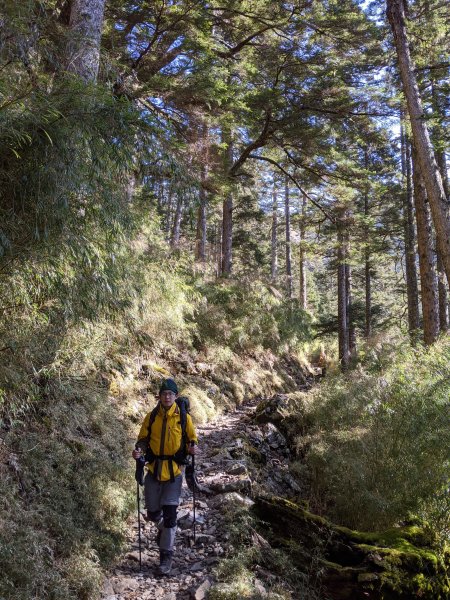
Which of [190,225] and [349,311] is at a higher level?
[190,225]

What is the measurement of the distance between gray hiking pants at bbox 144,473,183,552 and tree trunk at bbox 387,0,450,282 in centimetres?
737

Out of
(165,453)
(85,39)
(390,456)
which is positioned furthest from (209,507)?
(85,39)

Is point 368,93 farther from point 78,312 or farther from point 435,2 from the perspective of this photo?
point 78,312

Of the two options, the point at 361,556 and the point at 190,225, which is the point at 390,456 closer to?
the point at 361,556

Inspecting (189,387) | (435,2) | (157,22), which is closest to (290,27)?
(435,2)

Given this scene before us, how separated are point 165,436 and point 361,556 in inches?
96.8

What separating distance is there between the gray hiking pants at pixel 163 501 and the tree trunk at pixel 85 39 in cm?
418

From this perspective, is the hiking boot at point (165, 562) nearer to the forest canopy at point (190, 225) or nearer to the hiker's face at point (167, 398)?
the forest canopy at point (190, 225)

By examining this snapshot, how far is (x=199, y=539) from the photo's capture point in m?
4.82

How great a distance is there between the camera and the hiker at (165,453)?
4.47 meters

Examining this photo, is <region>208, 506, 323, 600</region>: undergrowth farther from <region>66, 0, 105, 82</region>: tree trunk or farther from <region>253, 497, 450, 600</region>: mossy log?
<region>66, 0, 105, 82</region>: tree trunk

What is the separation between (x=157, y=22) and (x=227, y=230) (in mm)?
8897

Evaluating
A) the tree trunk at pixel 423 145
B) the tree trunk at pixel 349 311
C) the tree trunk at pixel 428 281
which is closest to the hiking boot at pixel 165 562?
the tree trunk at pixel 423 145

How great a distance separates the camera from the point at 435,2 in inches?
491
